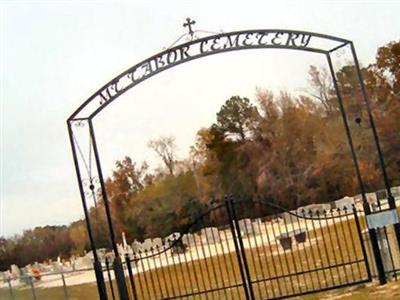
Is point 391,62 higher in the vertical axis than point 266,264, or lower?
higher

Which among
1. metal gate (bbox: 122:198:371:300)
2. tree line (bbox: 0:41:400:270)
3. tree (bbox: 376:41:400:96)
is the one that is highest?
tree (bbox: 376:41:400:96)

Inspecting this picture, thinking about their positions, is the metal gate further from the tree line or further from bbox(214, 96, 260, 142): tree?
bbox(214, 96, 260, 142): tree

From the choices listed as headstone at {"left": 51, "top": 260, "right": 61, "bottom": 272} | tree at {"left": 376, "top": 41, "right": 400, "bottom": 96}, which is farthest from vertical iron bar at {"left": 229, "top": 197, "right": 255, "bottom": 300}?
tree at {"left": 376, "top": 41, "right": 400, "bottom": 96}

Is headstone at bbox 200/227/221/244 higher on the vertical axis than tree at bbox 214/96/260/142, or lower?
lower

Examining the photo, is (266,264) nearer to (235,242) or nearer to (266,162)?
(235,242)

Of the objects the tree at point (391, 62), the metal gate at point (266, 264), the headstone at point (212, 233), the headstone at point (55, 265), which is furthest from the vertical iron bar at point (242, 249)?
the tree at point (391, 62)

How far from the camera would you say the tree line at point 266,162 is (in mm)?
17406

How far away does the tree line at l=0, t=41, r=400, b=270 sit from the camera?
685 inches

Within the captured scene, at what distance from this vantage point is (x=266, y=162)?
66.1 ft

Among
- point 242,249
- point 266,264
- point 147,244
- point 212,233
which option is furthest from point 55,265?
point 242,249

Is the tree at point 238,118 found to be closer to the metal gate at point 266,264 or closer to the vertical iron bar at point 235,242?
the metal gate at point 266,264

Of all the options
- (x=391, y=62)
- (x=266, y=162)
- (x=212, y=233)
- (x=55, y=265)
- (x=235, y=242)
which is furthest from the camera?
(x=266, y=162)

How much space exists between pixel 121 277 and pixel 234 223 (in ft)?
Answer: 4.55

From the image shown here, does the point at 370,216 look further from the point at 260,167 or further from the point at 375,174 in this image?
the point at 260,167
